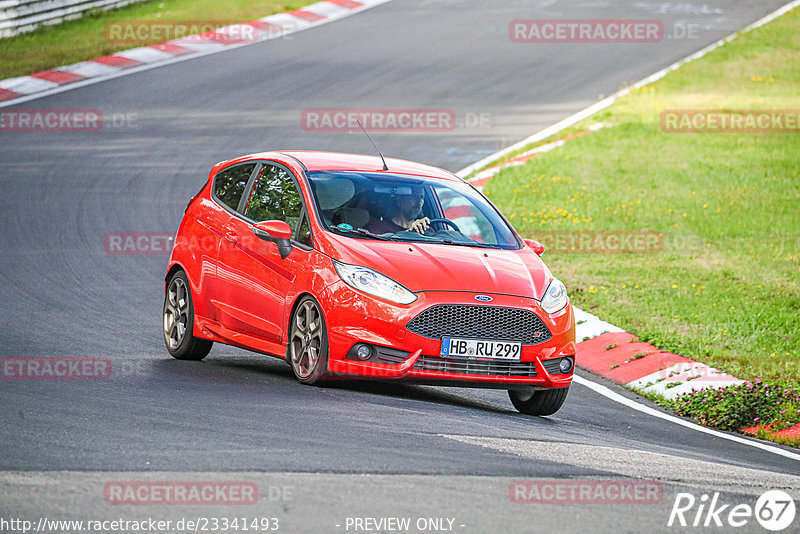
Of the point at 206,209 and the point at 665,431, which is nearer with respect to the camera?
the point at 665,431

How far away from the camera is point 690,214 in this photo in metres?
18.2

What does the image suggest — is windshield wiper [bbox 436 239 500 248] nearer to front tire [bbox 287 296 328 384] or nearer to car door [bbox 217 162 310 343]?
car door [bbox 217 162 310 343]

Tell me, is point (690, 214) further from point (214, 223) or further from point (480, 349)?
point (480, 349)

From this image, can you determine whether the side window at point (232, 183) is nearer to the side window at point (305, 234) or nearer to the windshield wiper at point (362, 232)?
the side window at point (305, 234)

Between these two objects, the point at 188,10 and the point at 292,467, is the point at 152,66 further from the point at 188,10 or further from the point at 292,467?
the point at 292,467

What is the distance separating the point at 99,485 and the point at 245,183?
15.8 ft

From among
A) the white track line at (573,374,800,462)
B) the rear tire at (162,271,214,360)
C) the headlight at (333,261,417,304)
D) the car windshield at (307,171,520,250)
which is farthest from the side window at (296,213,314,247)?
the white track line at (573,374,800,462)

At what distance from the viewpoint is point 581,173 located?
814 inches

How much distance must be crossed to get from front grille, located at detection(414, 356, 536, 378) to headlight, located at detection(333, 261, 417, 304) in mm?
441

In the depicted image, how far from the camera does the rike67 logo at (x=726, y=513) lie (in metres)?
6.18

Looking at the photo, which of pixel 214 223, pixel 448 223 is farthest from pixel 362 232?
A: pixel 214 223

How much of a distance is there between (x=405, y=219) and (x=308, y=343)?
1379 mm

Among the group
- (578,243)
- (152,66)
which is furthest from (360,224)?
(152,66)

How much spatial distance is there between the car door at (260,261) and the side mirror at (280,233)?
0.05m
